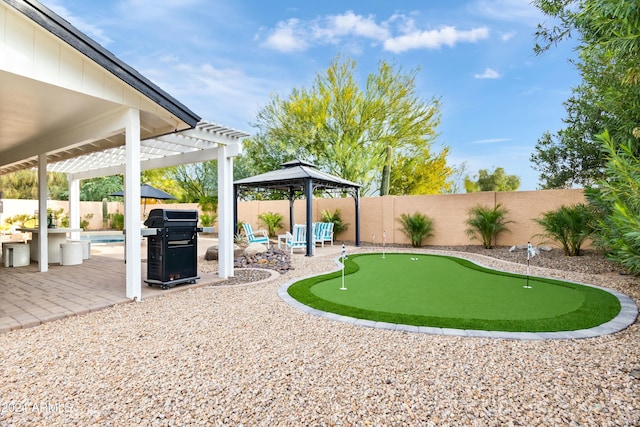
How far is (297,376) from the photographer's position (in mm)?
2465

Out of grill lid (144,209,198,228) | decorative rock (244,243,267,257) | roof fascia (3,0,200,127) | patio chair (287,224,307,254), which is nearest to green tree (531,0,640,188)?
roof fascia (3,0,200,127)

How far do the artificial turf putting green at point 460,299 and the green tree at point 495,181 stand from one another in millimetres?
21398

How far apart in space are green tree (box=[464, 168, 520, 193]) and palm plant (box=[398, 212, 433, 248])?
15.7 meters

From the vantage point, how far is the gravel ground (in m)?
2.00

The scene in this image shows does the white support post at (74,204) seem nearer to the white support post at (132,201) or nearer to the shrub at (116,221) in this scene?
the white support post at (132,201)

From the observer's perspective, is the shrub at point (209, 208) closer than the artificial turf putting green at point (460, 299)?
No

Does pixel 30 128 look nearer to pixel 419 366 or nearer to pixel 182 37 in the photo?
pixel 419 366

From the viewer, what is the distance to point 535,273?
650 centimetres

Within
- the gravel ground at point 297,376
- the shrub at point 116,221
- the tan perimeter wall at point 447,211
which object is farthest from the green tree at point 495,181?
the gravel ground at point 297,376

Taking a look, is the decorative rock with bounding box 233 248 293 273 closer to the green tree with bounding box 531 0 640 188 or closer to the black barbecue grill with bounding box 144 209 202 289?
the black barbecue grill with bounding box 144 209 202 289

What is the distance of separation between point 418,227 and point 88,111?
9.74 metres

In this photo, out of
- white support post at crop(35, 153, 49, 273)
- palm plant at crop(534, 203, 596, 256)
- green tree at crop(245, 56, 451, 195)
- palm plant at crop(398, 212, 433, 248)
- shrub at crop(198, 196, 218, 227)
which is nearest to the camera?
white support post at crop(35, 153, 49, 273)

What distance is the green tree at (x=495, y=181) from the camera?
2594cm

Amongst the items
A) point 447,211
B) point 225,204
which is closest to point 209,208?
point 447,211
